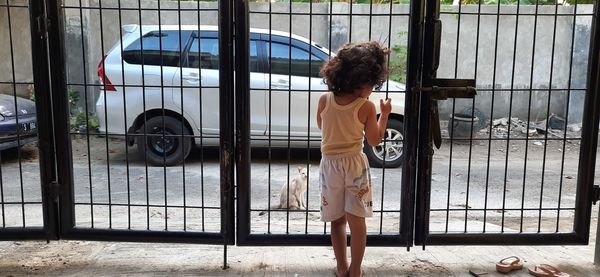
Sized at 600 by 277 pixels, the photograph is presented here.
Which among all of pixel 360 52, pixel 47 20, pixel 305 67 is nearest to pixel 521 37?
pixel 305 67

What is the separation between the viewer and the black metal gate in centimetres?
299

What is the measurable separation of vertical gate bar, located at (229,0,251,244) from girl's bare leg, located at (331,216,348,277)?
587mm

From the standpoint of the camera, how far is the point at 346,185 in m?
2.71

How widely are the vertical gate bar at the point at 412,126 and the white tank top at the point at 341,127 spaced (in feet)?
1.45

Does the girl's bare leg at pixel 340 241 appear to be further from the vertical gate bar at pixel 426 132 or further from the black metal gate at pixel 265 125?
the vertical gate bar at pixel 426 132

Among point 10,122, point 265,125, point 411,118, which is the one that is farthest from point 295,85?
point 10,122

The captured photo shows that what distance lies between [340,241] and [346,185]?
0.39 metres

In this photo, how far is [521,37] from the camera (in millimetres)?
8078

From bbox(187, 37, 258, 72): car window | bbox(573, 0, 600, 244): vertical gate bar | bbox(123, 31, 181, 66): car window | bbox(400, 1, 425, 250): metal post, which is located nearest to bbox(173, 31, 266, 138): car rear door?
bbox(187, 37, 258, 72): car window

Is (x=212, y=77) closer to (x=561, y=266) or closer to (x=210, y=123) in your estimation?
(x=210, y=123)

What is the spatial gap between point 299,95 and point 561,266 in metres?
2.95

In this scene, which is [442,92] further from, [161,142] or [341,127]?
[161,142]

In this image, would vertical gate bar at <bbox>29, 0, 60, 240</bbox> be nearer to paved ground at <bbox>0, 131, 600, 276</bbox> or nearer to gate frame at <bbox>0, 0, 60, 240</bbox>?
gate frame at <bbox>0, 0, 60, 240</bbox>

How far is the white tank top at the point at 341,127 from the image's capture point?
2.66m
